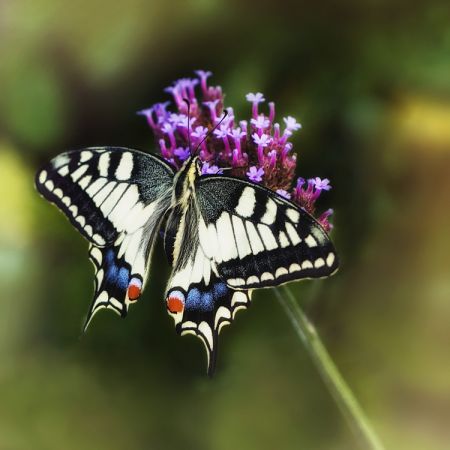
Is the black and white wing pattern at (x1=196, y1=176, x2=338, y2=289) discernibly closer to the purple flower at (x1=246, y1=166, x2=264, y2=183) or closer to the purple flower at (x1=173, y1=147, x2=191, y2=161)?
the purple flower at (x1=246, y1=166, x2=264, y2=183)

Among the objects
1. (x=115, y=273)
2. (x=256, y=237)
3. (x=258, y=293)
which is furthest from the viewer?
(x=258, y=293)

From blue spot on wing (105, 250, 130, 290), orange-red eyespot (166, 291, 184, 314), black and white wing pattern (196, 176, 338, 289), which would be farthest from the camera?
blue spot on wing (105, 250, 130, 290)

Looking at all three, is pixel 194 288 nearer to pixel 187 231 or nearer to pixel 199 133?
pixel 187 231

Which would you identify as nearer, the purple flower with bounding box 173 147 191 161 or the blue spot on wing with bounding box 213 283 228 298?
the blue spot on wing with bounding box 213 283 228 298

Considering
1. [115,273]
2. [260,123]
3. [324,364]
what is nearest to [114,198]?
[115,273]

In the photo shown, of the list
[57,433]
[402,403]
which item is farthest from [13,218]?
[402,403]

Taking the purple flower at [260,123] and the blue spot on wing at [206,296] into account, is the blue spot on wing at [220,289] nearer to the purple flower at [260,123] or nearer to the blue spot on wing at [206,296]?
the blue spot on wing at [206,296]

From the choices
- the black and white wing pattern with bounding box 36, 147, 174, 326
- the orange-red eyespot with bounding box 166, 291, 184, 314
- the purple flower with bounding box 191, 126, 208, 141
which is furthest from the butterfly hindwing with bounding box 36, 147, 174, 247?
the orange-red eyespot with bounding box 166, 291, 184, 314

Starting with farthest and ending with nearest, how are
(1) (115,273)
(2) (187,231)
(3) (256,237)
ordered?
(1) (115,273) → (2) (187,231) → (3) (256,237)
